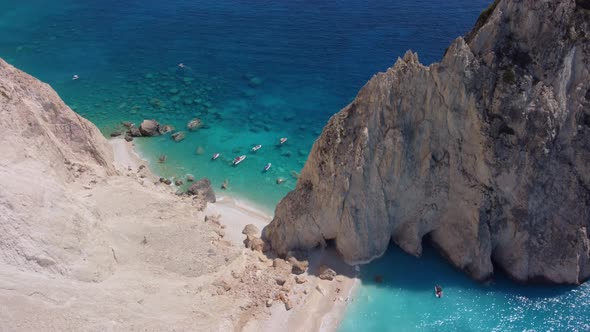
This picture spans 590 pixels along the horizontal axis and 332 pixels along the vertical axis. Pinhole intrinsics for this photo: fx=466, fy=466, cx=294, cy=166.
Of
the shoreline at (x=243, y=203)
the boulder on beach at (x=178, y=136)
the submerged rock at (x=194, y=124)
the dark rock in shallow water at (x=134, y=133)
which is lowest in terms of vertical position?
the shoreline at (x=243, y=203)

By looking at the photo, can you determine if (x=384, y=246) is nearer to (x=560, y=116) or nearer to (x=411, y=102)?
(x=411, y=102)

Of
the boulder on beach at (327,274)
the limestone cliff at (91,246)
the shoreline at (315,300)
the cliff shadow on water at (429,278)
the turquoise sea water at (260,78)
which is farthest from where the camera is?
the boulder on beach at (327,274)

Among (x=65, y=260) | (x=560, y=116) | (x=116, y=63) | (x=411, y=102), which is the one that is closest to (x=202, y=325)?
(x=65, y=260)

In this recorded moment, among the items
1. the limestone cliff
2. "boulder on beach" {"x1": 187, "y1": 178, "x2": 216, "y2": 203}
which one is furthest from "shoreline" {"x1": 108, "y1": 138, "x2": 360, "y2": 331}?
"boulder on beach" {"x1": 187, "y1": 178, "x2": 216, "y2": 203}

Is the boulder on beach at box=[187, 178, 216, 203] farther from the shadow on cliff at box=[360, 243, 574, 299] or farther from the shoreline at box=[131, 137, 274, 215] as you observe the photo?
the shadow on cliff at box=[360, 243, 574, 299]

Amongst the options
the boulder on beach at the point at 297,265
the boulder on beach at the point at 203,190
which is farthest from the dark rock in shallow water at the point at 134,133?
the boulder on beach at the point at 297,265

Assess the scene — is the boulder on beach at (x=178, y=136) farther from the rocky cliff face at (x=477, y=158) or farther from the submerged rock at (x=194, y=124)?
the rocky cliff face at (x=477, y=158)

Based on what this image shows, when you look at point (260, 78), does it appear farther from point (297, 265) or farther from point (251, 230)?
point (297, 265)
